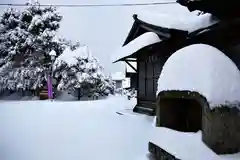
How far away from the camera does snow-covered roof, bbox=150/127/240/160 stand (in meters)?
2.98

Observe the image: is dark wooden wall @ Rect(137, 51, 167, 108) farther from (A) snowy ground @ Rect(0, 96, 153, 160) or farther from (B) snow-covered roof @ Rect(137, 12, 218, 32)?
(A) snowy ground @ Rect(0, 96, 153, 160)

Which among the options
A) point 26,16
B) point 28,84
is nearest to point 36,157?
point 28,84

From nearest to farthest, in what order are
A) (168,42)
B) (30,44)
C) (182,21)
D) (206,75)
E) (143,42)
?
(206,75), (182,21), (168,42), (143,42), (30,44)

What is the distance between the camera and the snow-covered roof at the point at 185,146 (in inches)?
117

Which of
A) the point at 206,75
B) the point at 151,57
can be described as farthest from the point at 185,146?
the point at 151,57

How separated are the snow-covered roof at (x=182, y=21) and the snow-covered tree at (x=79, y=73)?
9627mm

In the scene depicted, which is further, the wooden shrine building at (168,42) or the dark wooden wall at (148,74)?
the dark wooden wall at (148,74)

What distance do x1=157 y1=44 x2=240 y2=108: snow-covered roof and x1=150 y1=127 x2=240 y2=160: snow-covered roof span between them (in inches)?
23.4

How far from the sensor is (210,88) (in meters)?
3.09

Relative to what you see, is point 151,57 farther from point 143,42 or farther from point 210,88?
point 210,88

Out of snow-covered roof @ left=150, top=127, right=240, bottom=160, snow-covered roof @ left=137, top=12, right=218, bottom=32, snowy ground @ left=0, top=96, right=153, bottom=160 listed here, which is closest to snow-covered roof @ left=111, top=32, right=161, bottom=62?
snow-covered roof @ left=137, top=12, right=218, bottom=32

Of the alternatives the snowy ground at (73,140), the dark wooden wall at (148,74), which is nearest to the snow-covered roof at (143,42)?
the dark wooden wall at (148,74)

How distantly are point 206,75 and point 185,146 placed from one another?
1.00 meters

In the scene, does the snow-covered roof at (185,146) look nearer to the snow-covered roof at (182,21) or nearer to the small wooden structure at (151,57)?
the snow-covered roof at (182,21)
